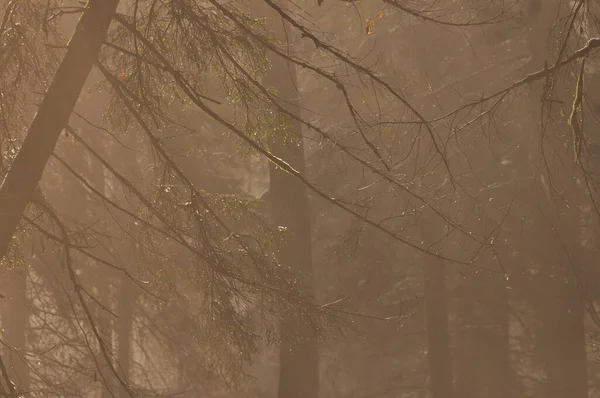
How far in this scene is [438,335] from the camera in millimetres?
16281

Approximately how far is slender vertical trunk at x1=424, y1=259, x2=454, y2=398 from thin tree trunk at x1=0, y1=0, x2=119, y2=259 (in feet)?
41.4

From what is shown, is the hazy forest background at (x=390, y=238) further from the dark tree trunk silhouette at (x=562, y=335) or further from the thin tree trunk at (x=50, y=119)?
the thin tree trunk at (x=50, y=119)

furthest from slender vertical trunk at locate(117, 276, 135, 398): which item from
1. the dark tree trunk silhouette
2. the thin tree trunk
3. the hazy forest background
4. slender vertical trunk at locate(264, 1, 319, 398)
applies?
the thin tree trunk

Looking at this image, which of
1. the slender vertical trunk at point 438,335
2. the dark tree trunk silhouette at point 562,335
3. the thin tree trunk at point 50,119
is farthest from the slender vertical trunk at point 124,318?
the thin tree trunk at point 50,119

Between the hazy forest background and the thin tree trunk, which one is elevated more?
the hazy forest background

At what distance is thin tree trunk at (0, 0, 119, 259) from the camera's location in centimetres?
432

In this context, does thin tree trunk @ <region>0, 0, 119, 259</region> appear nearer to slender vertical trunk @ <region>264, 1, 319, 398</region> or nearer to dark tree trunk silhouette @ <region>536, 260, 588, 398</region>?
slender vertical trunk @ <region>264, 1, 319, 398</region>

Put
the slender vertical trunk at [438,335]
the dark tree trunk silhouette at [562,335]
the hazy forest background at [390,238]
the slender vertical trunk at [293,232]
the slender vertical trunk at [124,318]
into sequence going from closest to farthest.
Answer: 1. the slender vertical trunk at [293,232]
2. the hazy forest background at [390,238]
3. the dark tree trunk silhouette at [562,335]
4. the slender vertical trunk at [124,318]
5. the slender vertical trunk at [438,335]

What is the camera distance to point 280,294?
5.70 m

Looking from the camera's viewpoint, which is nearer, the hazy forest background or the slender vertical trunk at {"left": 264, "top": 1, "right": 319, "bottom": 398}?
the slender vertical trunk at {"left": 264, "top": 1, "right": 319, "bottom": 398}

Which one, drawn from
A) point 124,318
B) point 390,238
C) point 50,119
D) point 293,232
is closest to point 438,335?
point 390,238

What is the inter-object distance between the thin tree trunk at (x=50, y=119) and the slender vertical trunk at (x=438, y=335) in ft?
41.4

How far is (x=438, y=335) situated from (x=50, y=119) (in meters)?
13.1

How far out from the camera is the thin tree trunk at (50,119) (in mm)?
4320
